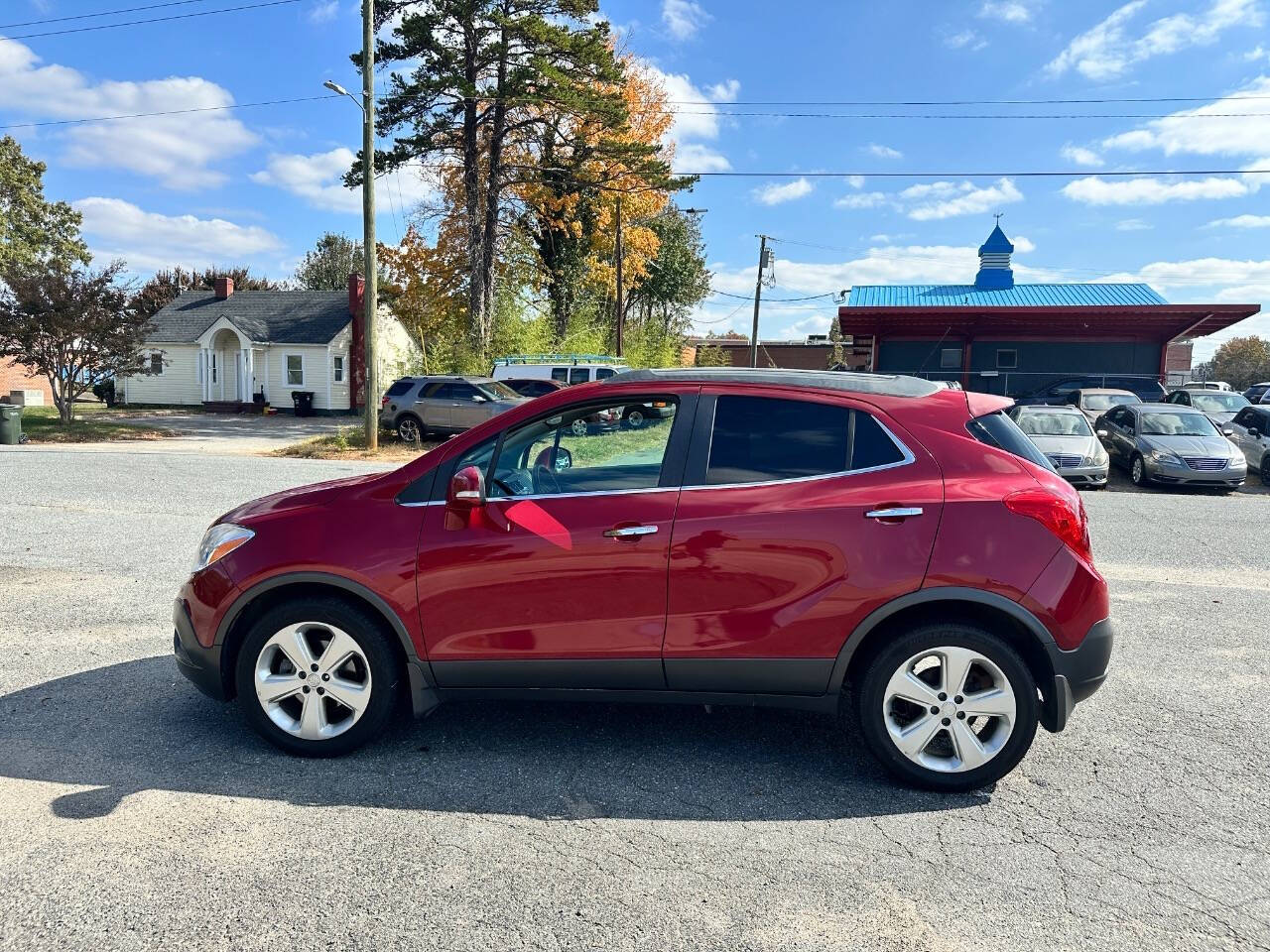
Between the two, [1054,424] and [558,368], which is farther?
[558,368]

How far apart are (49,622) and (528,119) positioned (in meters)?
26.7

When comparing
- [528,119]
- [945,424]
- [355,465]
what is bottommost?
[355,465]

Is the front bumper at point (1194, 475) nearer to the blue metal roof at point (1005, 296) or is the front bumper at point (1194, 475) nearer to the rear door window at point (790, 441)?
the rear door window at point (790, 441)

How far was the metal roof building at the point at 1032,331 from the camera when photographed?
2911 cm

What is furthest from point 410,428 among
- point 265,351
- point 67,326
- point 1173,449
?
point 265,351

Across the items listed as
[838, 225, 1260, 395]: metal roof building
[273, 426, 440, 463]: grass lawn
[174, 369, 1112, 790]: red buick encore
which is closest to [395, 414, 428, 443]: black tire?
[273, 426, 440, 463]: grass lawn

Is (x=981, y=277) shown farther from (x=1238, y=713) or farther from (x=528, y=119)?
(x=1238, y=713)

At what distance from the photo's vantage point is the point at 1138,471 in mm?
15836

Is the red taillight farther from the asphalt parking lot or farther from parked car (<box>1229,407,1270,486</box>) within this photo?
parked car (<box>1229,407,1270,486</box>)

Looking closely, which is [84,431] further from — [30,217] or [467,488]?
[30,217]

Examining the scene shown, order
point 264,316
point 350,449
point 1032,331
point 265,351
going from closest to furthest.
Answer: point 350,449 < point 1032,331 < point 265,351 < point 264,316

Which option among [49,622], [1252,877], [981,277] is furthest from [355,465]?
[981,277]

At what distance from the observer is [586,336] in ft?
109

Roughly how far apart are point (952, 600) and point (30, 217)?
2394 inches
